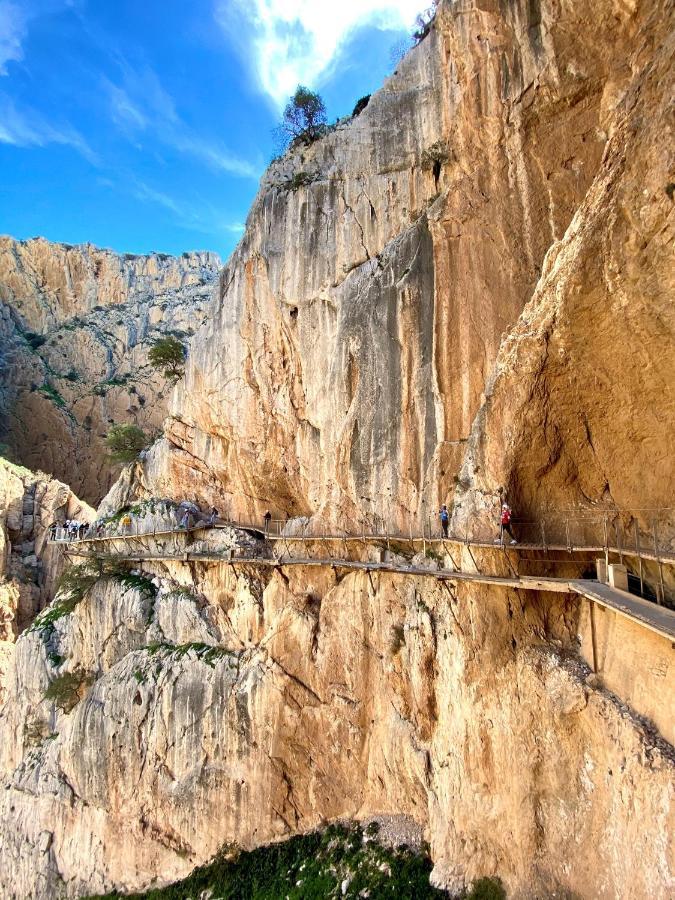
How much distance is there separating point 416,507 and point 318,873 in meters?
12.1

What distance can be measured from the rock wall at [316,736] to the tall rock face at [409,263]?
4.04 meters

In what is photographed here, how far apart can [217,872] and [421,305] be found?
70.6ft

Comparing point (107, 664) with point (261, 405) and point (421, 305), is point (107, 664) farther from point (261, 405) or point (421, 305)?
point (421, 305)

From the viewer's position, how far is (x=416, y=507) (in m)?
16.4

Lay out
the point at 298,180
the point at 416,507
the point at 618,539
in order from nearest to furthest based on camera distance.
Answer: the point at 618,539, the point at 416,507, the point at 298,180

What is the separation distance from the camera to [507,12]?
12.9 metres

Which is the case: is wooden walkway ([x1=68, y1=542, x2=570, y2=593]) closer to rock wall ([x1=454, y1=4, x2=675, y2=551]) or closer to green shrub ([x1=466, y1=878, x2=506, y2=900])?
rock wall ([x1=454, y1=4, x2=675, y2=551])

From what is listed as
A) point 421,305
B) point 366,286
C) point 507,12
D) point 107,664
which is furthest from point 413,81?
point 107,664

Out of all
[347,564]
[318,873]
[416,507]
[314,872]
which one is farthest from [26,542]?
[416,507]

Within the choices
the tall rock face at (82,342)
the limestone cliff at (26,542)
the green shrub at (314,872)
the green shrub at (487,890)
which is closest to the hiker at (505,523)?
the green shrub at (487,890)

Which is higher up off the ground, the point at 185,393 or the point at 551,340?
the point at 185,393

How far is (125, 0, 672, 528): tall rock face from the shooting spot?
1200 cm

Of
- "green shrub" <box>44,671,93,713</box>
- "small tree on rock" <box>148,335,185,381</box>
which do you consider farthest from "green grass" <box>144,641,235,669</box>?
"small tree on rock" <box>148,335,185,381</box>

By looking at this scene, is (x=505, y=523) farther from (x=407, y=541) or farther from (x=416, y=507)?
(x=407, y=541)
